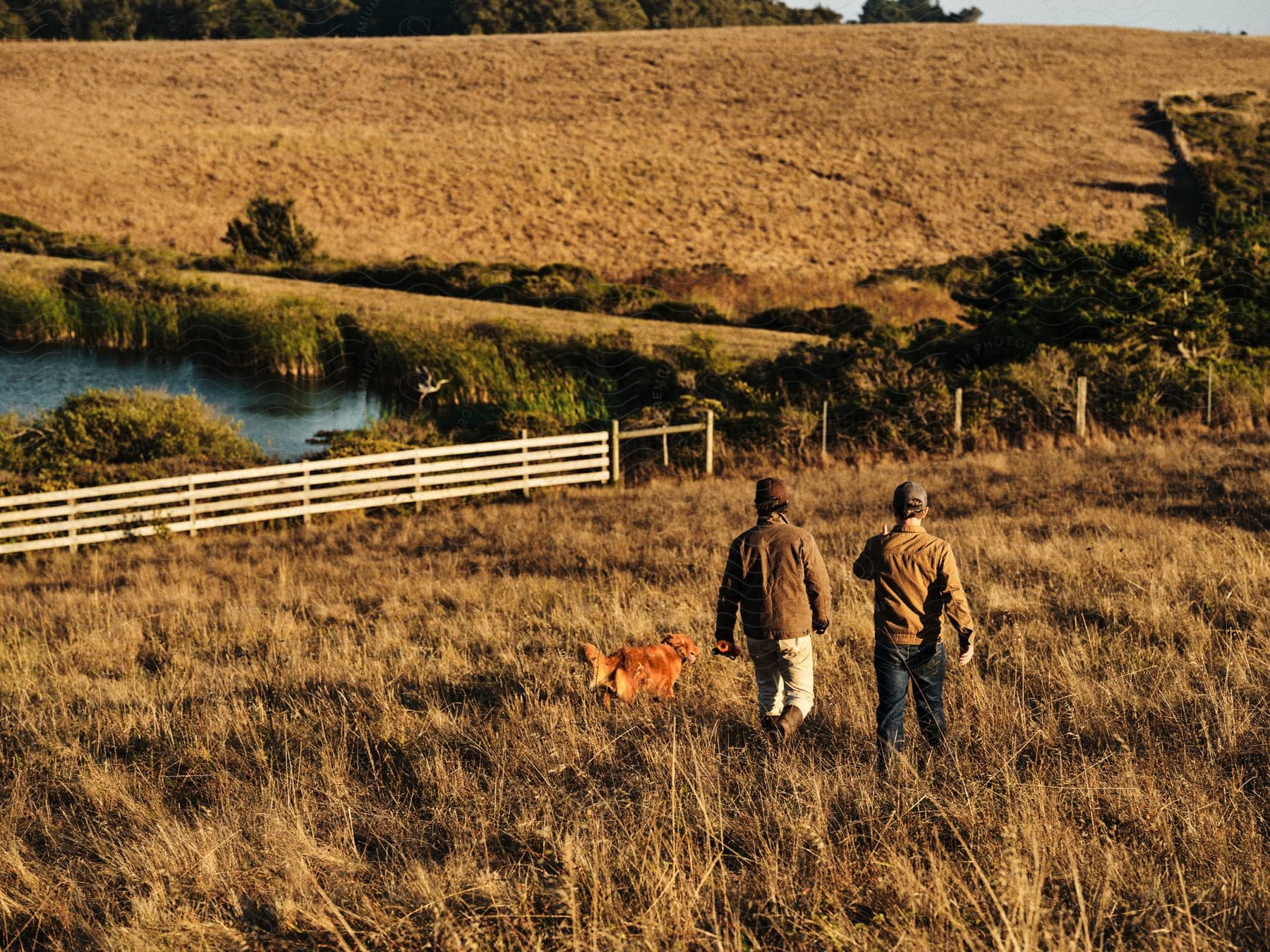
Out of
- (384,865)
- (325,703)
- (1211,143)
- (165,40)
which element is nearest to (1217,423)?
(325,703)

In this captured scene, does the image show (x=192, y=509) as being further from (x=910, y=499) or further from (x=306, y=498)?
(x=910, y=499)

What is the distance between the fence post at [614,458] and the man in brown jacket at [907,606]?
14.9m

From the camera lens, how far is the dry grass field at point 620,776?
3742mm

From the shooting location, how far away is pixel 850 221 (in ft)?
153

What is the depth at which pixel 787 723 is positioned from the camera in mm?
5477

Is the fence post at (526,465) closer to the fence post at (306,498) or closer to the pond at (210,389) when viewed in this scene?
the fence post at (306,498)

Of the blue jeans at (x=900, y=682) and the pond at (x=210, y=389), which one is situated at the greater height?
the blue jeans at (x=900, y=682)

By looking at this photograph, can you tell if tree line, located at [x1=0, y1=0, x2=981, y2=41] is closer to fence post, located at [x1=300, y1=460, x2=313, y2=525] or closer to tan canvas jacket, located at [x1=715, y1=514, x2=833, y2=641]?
fence post, located at [x1=300, y1=460, x2=313, y2=525]

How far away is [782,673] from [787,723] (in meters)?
0.26

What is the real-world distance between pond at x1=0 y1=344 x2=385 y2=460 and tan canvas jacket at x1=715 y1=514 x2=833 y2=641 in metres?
18.1

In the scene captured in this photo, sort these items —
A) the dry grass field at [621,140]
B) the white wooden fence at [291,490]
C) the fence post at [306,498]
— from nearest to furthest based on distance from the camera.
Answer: the white wooden fence at [291,490], the fence post at [306,498], the dry grass field at [621,140]

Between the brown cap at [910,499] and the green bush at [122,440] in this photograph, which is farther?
the green bush at [122,440]

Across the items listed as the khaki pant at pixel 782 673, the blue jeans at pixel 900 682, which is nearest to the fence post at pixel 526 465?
the khaki pant at pixel 782 673

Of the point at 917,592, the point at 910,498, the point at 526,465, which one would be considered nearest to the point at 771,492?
the point at 910,498
